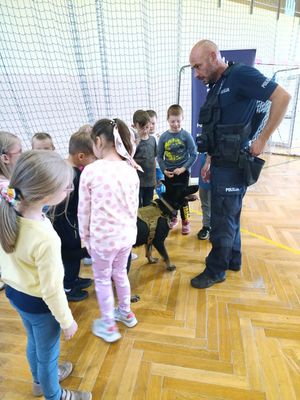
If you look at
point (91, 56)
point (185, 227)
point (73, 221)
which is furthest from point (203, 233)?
point (91, 56)

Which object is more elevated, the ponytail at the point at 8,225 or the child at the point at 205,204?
the ponytail at the point at 8,225

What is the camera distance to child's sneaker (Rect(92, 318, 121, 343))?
1.49m

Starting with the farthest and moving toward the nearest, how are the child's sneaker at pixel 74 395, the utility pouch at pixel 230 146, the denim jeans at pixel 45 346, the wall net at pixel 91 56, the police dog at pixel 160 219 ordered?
1. the wall net at pixel 91 56
2. the police dog at pixel 160 219
3. the utility pouch at pixel 230 146
4. the child's sneaker at pixel 74 395
5. the denim jeans at pixel 45 346

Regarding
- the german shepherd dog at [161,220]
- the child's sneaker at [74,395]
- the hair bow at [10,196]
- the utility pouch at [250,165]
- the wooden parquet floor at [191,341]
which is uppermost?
the hair bow at [10,196]

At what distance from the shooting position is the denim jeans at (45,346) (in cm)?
93

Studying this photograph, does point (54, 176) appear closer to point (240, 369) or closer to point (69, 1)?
point (240, 369)

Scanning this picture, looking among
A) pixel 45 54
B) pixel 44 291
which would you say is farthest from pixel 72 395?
pixel 45 54

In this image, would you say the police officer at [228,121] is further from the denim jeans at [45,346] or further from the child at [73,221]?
the denim jeans at [45,346]

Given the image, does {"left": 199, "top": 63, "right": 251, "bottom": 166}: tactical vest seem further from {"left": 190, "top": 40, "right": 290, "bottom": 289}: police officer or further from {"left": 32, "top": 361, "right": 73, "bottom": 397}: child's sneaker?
{"left": 32, "top": 361, "right": 73, "bottom": 397}: child's sneaker

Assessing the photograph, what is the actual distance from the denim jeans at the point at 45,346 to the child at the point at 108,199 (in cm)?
43

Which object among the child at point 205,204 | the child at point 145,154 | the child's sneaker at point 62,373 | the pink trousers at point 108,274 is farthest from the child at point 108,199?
the child at point 205,204

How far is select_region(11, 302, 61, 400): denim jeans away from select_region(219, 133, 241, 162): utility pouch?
1.30m

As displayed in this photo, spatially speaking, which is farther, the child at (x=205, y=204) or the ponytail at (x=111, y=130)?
the child at (x=205, y=204)

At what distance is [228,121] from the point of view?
162 cm
